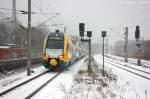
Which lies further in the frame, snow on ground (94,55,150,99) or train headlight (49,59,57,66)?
train headlight (49,59,57,66)

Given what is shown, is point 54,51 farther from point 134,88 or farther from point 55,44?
point 134,88

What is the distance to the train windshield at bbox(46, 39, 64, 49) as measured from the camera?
20.9 meters

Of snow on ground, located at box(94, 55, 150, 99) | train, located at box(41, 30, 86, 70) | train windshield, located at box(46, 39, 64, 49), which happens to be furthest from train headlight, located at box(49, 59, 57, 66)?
snow on ground, located at box(94, 55, 150, 99)

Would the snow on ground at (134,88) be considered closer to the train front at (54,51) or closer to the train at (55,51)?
the train at (55,51)

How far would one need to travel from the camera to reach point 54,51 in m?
20.7

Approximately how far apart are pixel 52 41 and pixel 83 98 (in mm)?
12504

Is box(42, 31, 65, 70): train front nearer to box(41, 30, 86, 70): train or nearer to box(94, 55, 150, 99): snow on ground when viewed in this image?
box(41, 30, 86, 70): train


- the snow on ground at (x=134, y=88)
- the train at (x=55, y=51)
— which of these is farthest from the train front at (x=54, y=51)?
the snow on ground at (x=134, y=88)

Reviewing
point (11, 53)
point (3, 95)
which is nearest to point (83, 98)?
point (3, 95)

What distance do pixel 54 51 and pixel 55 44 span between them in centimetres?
69

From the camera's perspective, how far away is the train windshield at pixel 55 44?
20.9 metres

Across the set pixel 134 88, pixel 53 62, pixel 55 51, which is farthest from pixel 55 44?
pixel 134 88

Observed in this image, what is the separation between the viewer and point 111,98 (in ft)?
30.2

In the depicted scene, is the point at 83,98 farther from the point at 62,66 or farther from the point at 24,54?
the point at 24,54
